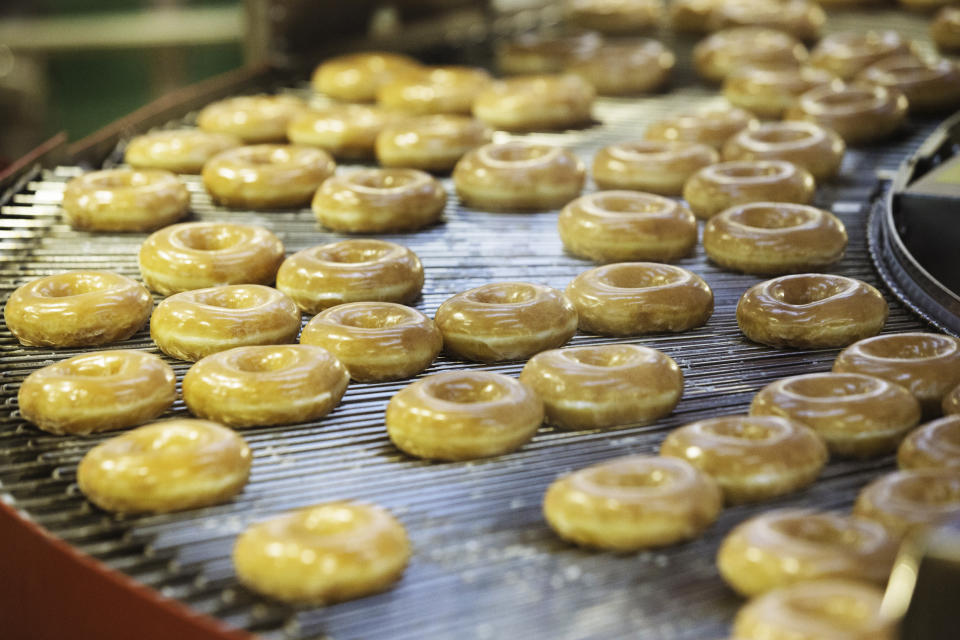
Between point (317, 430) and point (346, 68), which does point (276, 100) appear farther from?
point (317, 430)

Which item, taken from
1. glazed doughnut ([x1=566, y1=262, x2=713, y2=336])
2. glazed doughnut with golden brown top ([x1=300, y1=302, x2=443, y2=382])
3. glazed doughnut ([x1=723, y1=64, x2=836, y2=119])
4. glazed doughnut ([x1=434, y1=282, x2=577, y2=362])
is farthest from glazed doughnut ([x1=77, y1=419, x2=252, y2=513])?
glazed doughnut ([x1=723, y1=64, x2=836, y2=119])

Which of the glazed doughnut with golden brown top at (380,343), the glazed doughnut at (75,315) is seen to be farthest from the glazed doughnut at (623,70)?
the glazed doughnut at (75,315)

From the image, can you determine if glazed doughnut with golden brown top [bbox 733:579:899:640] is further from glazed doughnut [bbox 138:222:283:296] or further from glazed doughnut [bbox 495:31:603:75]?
glazed doughnut [bbox 495:31:603:75]

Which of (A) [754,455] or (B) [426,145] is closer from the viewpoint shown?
(A) [754,455]

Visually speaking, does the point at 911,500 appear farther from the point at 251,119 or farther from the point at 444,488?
the point at 251,119

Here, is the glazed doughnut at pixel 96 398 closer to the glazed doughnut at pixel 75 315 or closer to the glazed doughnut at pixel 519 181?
the glazed doughnut at pixel 75 315

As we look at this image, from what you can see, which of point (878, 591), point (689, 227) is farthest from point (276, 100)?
point (878, 591)

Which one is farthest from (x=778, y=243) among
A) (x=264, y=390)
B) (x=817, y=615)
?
(x=817, y=615)
